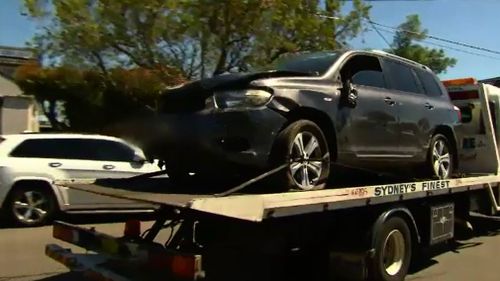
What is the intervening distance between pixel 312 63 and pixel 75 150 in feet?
19.8

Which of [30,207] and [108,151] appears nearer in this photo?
[30,207]

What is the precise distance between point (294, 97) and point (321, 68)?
0.85 meters

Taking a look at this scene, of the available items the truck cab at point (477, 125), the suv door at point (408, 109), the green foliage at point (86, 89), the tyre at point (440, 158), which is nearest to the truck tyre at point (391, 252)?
the suv door at point (408, 109)

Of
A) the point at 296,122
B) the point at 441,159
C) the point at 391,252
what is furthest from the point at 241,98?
the point at 441,159

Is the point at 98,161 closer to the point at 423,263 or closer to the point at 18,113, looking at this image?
the point at 423,263

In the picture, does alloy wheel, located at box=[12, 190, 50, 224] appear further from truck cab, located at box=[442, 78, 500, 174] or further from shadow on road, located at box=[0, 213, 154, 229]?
truck cab, located at box=[442, 78, 500, 174]

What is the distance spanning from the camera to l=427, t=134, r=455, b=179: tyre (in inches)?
311

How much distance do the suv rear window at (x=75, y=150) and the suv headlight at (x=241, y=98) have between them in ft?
18.8

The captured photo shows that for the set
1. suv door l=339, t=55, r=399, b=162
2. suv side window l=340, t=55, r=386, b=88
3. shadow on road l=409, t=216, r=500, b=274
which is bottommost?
shadow on road l=409, t=216, r=500, b=274

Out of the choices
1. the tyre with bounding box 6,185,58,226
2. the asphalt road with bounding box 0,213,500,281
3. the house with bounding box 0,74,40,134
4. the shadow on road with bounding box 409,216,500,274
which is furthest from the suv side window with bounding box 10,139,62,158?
the house with bounding box 0,74,40,134

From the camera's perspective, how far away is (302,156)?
230 inches

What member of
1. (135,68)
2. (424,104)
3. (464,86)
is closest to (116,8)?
(135,68)

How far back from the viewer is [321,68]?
652 cm

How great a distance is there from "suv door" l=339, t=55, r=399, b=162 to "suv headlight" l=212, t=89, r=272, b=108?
108 cm
